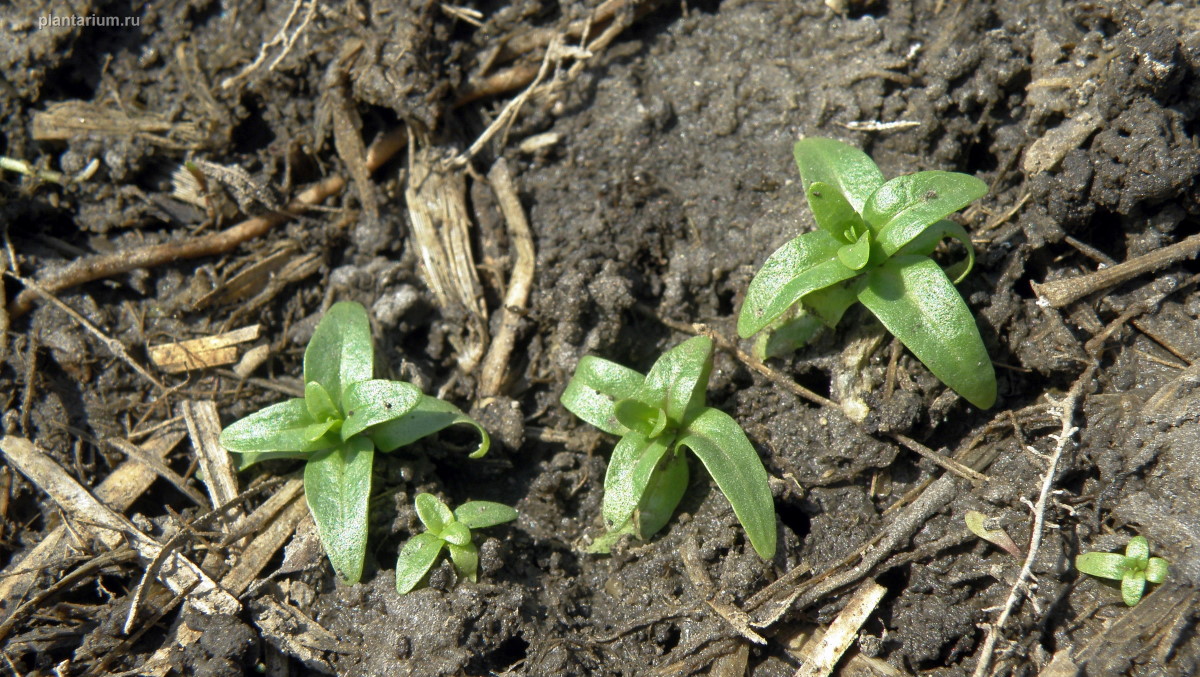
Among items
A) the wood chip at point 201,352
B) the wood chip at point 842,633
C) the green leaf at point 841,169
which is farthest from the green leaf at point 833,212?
the wood chip at point 201,352

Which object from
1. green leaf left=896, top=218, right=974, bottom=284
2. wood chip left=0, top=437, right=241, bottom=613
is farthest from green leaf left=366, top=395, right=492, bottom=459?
green leaf left=896, top=218, right=974, bottom=284

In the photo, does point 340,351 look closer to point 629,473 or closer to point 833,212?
point 629,473

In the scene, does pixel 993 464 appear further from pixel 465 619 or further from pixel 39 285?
pixel 39 285

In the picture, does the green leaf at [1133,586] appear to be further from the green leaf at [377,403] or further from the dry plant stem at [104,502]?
the dry plant stem at [104,502]

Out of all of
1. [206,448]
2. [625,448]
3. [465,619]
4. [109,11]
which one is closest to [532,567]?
[465,619]

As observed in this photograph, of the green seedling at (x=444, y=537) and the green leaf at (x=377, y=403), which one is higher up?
the green leaf at (x=377, y=403)

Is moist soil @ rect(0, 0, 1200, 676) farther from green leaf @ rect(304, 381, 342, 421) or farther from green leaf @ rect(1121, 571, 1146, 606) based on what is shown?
green leaf @ rect(304, 381, 342, 421)
